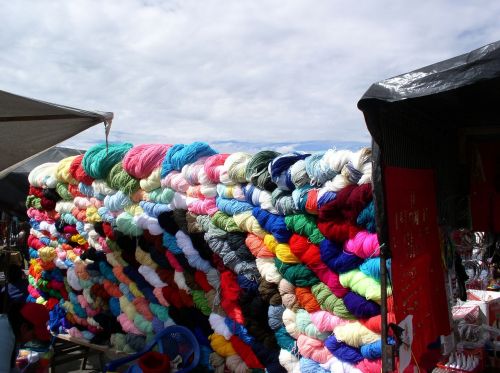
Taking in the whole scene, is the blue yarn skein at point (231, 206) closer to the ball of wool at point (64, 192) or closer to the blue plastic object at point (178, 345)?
the blue plastic object at point (178, 345)

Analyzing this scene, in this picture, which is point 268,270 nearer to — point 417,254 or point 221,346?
point 221,346

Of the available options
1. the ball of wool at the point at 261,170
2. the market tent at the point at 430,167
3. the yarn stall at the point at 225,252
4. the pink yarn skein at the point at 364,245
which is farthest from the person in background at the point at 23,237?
the market tent at the point at 430,167

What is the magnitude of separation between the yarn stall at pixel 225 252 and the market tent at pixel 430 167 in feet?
1.08

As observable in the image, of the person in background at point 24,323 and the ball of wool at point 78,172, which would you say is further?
the ball of wool at point 78,172

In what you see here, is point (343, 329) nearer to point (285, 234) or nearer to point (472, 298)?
point (285, 234)

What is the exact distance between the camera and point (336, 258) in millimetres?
2867

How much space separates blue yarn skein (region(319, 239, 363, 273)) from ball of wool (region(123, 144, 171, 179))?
1788 millimetres

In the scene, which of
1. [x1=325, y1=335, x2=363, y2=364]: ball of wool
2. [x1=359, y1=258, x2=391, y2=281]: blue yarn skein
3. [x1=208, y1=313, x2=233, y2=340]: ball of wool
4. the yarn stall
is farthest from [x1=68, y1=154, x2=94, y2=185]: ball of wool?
[x1=359, y1=258, x2=391, y2=281]: blue yarn skein

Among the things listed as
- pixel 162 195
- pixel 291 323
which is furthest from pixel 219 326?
pixel 162 195

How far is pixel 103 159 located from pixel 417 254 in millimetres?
3173

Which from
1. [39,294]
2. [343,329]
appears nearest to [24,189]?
[39,294]

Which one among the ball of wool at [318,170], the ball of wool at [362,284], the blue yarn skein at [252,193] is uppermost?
the ball of wool at [318,170]

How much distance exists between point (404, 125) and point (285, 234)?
1.27 m

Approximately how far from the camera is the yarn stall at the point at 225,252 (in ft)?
9.20
